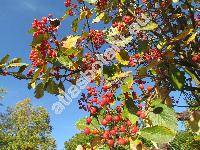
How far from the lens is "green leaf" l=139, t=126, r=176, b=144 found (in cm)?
341

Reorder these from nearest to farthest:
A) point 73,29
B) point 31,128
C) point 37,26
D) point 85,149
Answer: point 85,149
point 37,26
point 73,29
point 31,128

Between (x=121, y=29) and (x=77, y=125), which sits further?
(x=121, y=29)

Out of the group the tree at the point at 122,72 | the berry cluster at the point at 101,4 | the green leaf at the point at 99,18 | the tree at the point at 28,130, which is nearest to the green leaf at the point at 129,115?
the tree at the point at 122,72

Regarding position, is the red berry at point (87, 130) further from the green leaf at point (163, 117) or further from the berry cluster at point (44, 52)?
the berry cluster at point (44, 52)

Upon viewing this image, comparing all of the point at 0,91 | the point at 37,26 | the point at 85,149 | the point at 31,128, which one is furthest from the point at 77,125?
the point at 31,128

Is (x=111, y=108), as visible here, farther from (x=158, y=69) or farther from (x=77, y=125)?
(x=158, y=69)

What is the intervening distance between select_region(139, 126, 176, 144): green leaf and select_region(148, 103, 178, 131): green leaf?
0.19 m

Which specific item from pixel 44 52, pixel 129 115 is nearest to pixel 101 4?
pixel 44 52

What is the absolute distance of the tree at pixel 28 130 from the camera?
220 ft

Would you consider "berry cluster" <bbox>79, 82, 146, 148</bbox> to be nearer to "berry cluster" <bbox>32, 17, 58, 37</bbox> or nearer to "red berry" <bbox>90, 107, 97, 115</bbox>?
"red berry" <bbox>90, 107, 97, 115</bbox>

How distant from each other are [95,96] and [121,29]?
1132 millimetres

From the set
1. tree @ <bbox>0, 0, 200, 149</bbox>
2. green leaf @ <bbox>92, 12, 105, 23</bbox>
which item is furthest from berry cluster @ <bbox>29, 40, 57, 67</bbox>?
green leaf @ <bbox>92, 12, 105, 23</bbox>

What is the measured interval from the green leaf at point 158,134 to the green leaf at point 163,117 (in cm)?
19

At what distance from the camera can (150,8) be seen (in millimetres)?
5879
